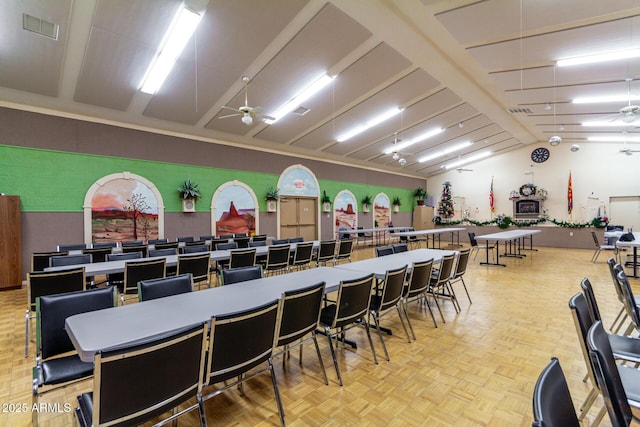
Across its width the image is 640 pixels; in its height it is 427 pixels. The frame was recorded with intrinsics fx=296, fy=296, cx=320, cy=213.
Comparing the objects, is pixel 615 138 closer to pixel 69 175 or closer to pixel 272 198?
pixel 272 198

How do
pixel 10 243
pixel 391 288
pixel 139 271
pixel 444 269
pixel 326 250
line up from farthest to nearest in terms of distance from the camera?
pixel 326 250 < pixel 10 243 < pixel 444 269 < pixel 139 271 < pixel 391 288

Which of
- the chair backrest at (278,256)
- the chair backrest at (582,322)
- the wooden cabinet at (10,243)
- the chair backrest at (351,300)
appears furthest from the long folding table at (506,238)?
the wooden cabinet at (10,243)

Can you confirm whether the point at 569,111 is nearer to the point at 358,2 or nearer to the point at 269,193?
the point at 358,2

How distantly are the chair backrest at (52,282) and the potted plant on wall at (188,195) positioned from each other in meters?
4.89

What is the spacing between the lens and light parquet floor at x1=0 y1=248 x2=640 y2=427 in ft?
6.86

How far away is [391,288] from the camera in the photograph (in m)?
2.98

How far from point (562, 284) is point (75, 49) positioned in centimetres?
963

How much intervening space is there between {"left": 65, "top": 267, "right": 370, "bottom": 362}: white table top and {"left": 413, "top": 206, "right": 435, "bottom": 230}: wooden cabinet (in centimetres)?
1373

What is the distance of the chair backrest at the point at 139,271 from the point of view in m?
3.62

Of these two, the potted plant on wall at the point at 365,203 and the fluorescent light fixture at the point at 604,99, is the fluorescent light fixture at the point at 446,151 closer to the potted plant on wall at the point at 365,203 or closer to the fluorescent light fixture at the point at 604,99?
the potted plant on wall at the point at 365,203

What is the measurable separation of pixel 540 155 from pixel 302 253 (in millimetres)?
13124

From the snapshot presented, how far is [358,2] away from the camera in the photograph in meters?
4.44

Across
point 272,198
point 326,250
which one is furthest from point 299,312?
point 272,198

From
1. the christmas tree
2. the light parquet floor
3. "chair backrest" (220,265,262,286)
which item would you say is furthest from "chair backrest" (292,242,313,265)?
the christmas tree
